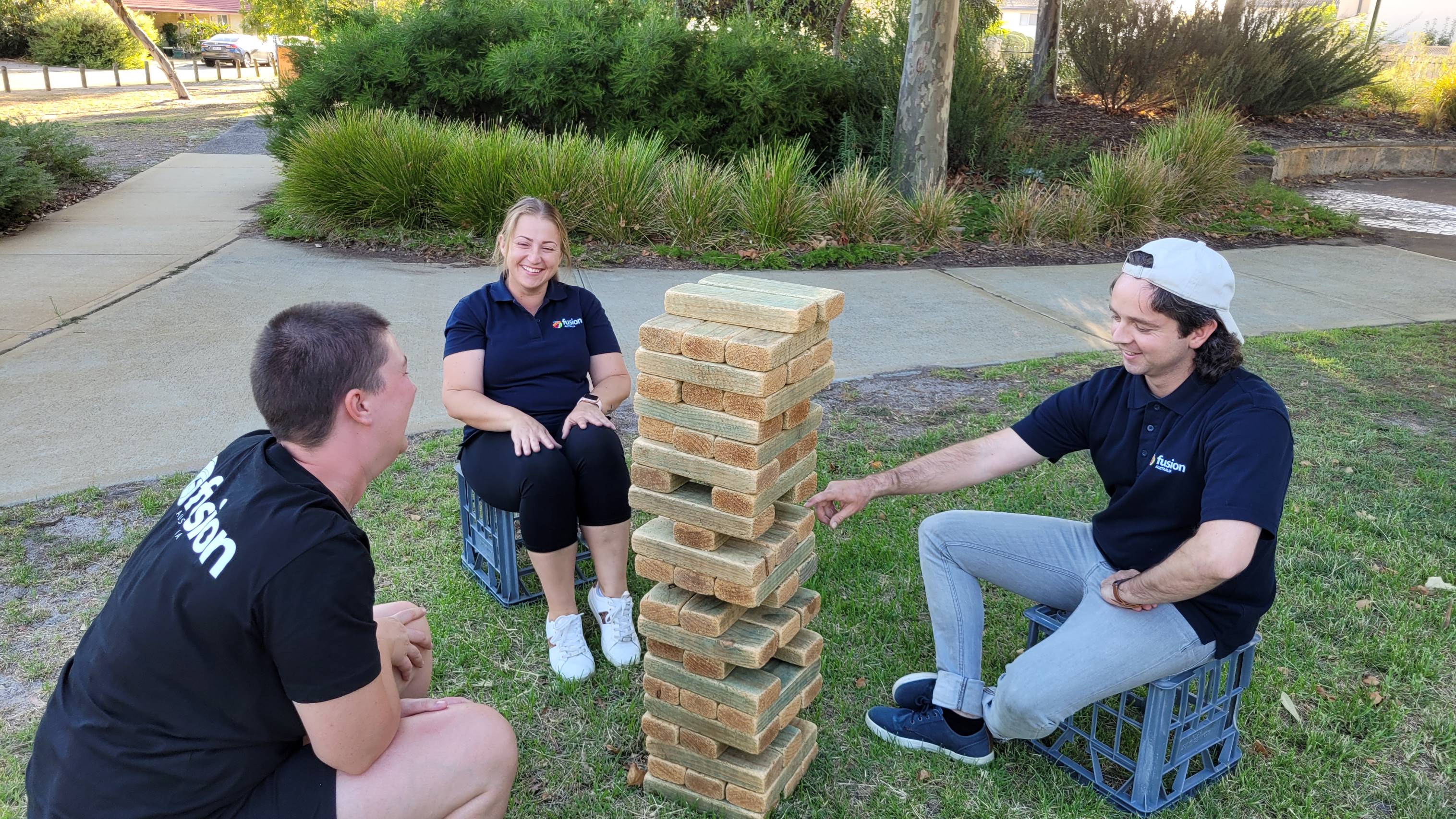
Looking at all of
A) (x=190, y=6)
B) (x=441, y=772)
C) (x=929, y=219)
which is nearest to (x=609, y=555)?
(x=441, y=772)

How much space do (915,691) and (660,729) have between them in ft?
2.87

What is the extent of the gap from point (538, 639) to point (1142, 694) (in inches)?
79.2

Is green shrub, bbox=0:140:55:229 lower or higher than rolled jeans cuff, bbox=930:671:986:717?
higher

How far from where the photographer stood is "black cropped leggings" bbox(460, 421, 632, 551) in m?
3.21

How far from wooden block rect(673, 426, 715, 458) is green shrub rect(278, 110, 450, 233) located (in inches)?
271

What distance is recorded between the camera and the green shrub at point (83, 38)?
30.5 metres

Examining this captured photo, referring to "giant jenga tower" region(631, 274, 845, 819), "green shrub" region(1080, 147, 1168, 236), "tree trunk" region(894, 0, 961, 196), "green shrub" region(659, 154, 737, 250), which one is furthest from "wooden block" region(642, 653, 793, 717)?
"green shrub" region(1080, 147, 1168, 236)

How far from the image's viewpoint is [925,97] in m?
9.82

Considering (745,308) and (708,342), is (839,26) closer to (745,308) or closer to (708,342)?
(745,308)

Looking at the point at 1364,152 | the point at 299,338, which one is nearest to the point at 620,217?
the point at 299,338

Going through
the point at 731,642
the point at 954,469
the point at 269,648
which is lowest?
the point at 731,642

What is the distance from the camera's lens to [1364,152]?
14.6 metres

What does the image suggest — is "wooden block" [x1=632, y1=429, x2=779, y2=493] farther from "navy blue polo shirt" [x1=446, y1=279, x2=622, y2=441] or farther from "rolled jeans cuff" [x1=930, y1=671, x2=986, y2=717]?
"navy blue polo shirt" [x1=446, y1=279, x2=622, y2=441]

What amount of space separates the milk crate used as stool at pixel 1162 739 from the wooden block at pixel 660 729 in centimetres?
110
